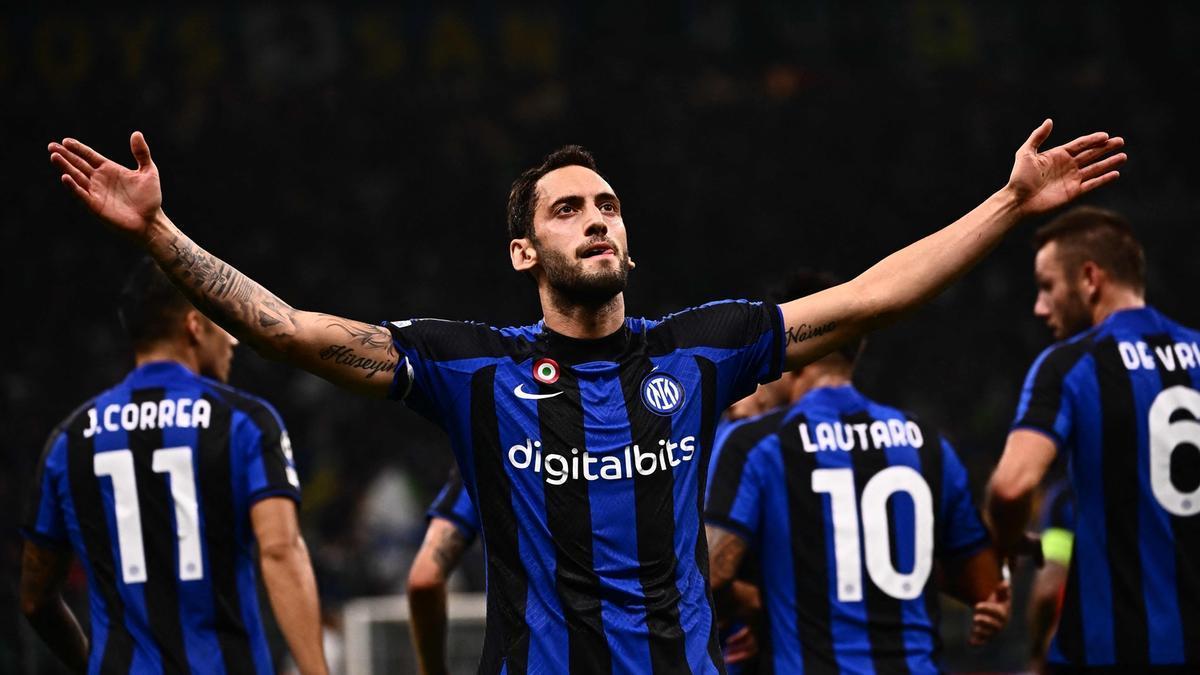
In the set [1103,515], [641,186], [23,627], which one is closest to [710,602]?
[1103,515]

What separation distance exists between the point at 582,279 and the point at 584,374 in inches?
8.9

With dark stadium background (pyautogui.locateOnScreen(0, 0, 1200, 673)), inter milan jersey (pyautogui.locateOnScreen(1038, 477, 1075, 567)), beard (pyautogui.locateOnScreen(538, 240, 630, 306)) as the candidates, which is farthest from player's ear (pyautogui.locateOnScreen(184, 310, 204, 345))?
dark stadium background (pyautogui.locateOnScreen(0, 0, 1200, 673))

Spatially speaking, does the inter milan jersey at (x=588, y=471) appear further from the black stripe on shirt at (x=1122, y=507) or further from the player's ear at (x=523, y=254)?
the black stripe on shirt at (x=1122, y=507)

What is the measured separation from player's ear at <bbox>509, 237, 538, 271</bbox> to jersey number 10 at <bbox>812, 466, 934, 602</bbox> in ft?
4.96

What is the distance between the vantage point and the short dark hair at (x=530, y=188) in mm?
3602

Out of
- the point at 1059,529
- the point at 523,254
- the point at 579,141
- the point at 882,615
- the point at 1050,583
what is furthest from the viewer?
the point at 579,141

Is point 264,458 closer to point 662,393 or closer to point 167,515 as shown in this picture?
point 167,515

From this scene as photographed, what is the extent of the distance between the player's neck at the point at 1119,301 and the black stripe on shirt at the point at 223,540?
2954mm

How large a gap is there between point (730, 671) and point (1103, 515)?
1364 mm

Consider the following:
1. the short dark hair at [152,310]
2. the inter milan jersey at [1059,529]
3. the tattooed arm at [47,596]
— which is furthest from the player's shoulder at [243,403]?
the inter milan jersey at [1059,529]

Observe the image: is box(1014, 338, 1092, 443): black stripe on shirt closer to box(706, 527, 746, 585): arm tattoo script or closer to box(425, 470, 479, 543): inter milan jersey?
box(706, 527, 746, 585): arm tattoo script

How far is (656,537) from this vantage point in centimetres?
324

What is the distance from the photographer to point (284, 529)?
14.5 ft

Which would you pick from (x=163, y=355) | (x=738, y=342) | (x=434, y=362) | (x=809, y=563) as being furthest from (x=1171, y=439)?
(x=163, y=355)
